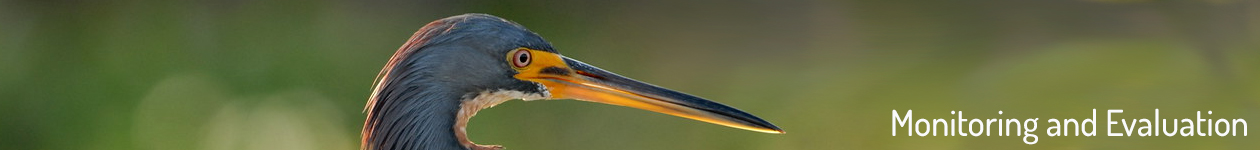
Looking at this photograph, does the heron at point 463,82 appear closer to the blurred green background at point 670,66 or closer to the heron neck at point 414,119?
the heron neck at point 414,119

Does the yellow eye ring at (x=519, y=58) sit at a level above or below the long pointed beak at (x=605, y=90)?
above

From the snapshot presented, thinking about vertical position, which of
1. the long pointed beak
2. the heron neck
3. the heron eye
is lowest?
the heron neck

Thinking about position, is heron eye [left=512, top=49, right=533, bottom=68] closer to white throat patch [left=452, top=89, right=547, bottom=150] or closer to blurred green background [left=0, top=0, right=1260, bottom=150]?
white throat patch [left=452, top=89, right=547, bottom=150]

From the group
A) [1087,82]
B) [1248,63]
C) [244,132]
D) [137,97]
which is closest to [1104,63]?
[1087,82]

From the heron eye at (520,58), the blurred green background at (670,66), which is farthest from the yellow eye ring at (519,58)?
the blurred green background at (670,66)

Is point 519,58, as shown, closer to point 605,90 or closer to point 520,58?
point 520,58

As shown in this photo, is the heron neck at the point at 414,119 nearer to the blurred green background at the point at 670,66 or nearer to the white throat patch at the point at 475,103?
the white throat patch at the point at 475,103

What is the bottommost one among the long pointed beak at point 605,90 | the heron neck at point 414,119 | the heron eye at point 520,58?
the heron neck at point 414,119

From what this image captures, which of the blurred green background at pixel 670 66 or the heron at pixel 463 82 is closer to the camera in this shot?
the heron at pixel 463 82

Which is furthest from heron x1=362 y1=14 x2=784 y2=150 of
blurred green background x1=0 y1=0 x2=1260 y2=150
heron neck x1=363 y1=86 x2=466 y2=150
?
blurred green background x1=0 y1=0 x2=1260 y2=150
